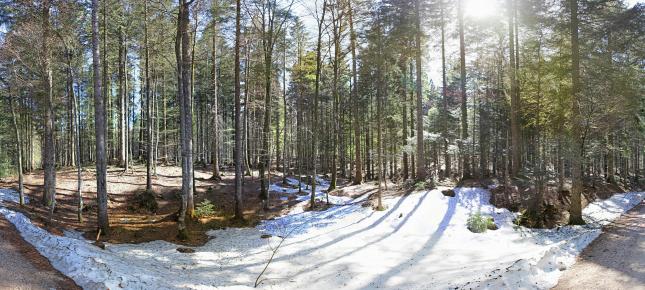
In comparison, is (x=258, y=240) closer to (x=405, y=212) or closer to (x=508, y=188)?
(x=405, y=212)

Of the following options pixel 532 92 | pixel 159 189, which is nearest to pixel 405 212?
pixel 532 92

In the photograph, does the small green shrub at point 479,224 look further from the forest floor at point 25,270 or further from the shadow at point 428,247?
the forest floor at point 25,270

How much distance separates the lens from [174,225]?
14195mm

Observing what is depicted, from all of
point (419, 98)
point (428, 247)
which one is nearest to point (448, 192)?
point (419, 98)

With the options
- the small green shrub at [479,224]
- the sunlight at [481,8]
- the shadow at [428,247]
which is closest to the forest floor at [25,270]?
the shadow at [428,247]

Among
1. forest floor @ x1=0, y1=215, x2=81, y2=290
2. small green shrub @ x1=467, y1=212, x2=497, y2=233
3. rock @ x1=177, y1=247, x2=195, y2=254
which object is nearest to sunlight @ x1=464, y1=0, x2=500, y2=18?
small green shrub @ x1=467, y1=212, x2=497, y2=233

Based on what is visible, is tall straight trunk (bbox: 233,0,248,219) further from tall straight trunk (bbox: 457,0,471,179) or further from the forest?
tall straight trunk (bbox: 457,0,471,179)

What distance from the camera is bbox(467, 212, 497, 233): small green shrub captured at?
42.8 ft

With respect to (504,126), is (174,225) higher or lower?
lower

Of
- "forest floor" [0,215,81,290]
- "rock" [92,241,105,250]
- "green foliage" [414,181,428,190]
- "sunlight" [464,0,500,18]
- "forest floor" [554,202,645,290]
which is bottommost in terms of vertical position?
"forest floor" [554,202,645,290]

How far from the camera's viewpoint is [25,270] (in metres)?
7.21

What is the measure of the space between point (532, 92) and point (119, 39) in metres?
24.0

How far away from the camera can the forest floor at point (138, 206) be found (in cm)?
1269

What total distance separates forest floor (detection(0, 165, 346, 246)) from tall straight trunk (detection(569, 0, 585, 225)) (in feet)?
40.3
